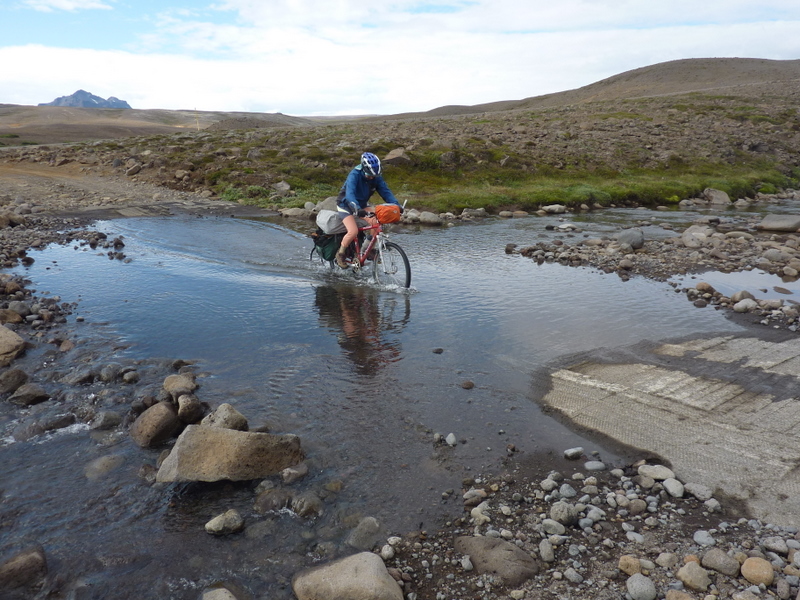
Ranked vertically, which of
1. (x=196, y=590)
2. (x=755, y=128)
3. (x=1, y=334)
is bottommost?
(x=196, y=590)

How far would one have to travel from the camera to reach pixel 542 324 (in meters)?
11.6

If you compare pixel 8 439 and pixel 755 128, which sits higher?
pixel 755 128

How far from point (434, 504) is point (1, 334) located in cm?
808

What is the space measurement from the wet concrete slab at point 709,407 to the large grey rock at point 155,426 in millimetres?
5059

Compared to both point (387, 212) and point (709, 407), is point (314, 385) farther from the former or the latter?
point (387, 212)

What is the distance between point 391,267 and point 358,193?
2.05 meters

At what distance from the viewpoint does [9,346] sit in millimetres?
9156

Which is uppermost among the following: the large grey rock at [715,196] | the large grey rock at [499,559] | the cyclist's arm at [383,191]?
the cyclist's arm at [383,191]

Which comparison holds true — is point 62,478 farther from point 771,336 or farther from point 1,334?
point 771,336

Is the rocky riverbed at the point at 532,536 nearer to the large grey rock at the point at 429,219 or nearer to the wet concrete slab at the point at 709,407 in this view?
the wet concrete slab at the point at 709,407

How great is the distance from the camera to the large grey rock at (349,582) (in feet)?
14.8

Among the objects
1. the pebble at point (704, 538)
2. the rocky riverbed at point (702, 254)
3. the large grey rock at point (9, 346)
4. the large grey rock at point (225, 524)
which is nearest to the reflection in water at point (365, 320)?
the large grey rock at point (225, 524)

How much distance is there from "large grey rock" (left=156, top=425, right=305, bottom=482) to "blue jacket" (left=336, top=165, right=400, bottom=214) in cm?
833

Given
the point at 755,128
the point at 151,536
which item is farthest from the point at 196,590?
the point at 755,128
